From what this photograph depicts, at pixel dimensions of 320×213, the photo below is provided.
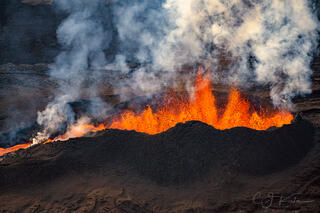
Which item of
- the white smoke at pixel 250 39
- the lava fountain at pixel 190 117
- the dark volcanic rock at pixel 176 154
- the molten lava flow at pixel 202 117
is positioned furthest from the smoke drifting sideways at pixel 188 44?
the dark volcanic rock at pixel 176 154

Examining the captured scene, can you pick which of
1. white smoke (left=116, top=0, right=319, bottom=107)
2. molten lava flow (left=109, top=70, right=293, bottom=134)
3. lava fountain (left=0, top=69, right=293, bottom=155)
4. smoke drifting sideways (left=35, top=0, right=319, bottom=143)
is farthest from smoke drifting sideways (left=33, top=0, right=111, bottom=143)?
Result: white smoke (left=116, top=0, right=319, bottom=107)

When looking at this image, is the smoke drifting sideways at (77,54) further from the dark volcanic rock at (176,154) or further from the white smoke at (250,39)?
the white smoke at (250,39)

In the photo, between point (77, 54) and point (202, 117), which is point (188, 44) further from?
point (77, 54)

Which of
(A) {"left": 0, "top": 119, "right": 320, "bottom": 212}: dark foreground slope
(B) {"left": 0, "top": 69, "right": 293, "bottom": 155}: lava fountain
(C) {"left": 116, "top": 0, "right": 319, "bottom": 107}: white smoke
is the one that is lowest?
(A) {"left": 0, "top": 119, "right": 320, "bottom": 212}: dark foreground slope

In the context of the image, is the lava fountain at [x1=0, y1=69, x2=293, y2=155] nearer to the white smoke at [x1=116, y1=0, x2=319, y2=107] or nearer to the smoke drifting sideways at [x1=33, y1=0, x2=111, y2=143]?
the smoke drifting sideways at [x1=33, y1=0, x2=111, y2=143]

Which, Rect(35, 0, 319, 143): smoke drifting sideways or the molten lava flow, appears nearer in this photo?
the molten lava flow

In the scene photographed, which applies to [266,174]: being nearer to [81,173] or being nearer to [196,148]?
[196,148]

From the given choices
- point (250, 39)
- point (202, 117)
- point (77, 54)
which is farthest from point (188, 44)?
point (77, 54)

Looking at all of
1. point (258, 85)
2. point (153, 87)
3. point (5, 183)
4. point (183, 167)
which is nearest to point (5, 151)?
point (5, 183)
